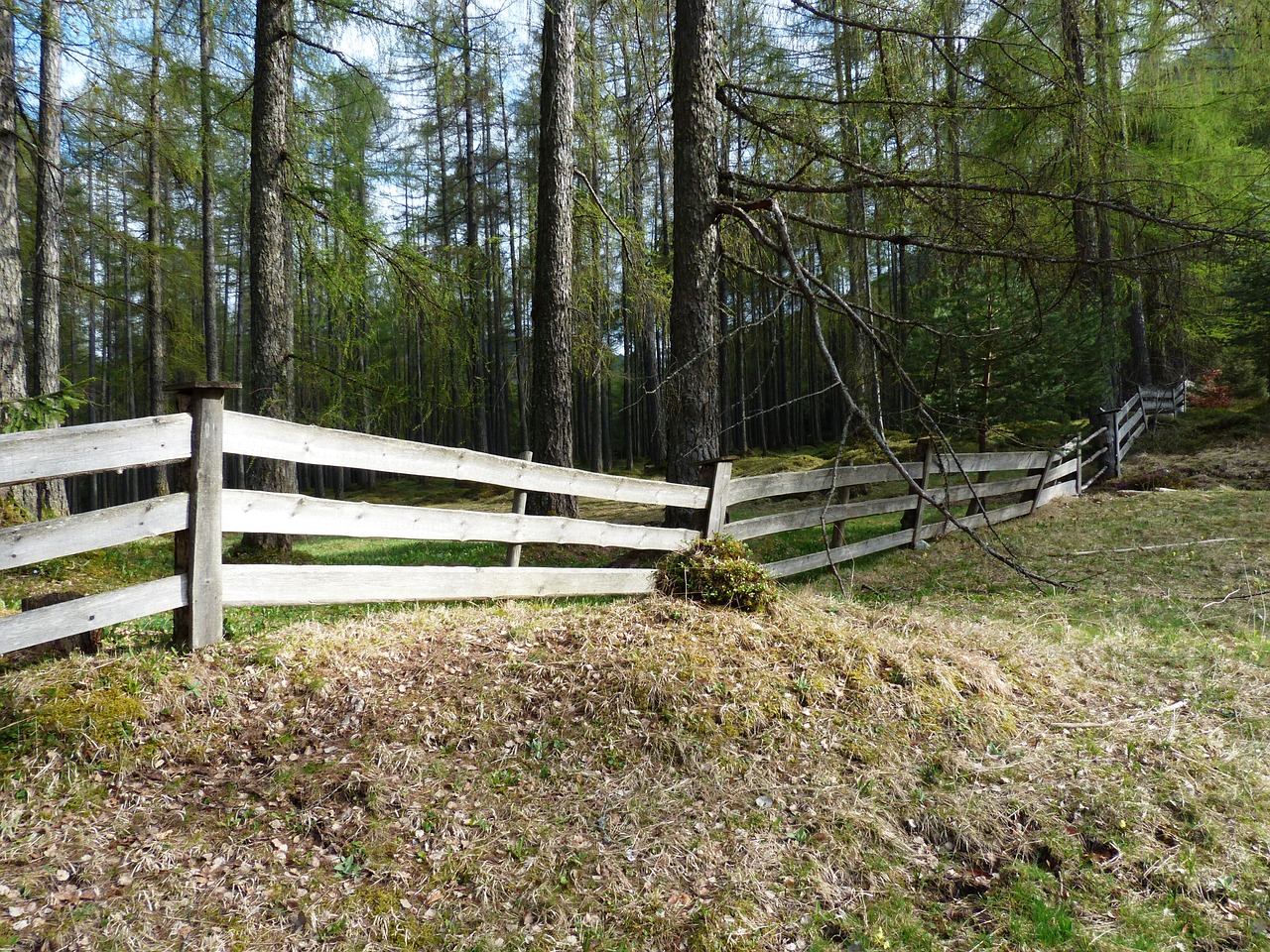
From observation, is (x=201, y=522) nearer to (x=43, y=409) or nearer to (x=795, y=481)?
(x=43, y=409)

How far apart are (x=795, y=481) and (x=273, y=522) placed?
185 inches

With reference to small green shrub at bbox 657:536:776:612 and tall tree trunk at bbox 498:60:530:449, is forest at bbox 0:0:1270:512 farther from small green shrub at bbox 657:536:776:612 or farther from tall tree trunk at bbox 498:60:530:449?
tall tree trunk at bbox 498:60:530:449

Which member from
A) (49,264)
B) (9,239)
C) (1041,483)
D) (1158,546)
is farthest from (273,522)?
(1041,483)

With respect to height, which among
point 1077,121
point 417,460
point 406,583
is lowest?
point 406,583

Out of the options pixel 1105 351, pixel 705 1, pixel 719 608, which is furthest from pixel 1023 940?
pixel 1105 351

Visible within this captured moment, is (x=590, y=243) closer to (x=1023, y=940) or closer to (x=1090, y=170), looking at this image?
(x=1090, y=170)

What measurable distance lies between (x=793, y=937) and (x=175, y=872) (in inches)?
88.8

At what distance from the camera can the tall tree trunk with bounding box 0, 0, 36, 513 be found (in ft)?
25.2

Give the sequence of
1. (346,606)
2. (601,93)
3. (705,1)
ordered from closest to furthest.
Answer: (346,606) → (705,1) → (601,93)

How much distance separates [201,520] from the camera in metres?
3.62

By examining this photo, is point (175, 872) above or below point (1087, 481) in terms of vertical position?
below

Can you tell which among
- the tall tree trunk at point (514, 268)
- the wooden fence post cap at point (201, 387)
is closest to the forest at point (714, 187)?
the wooden fence post cap at point (201, 387)

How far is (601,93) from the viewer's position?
10.6 m

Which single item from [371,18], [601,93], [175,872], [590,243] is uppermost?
[601,93]
